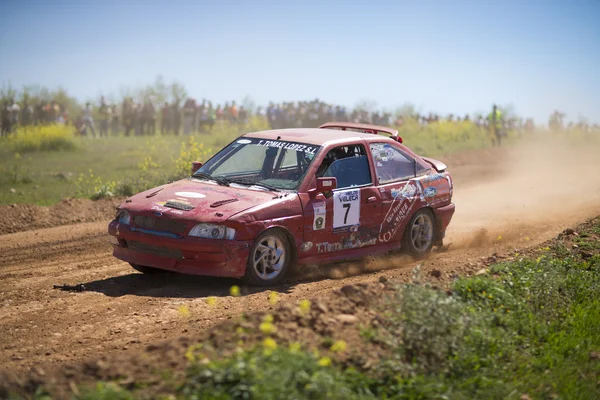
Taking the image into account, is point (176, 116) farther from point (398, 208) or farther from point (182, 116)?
point (398, 208)

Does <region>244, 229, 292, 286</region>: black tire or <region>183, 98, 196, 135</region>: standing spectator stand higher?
<region>183, 98, 196, 135</region>: standing spectator

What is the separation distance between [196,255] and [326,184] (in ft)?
5.70

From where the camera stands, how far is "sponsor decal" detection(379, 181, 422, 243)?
10.5 m

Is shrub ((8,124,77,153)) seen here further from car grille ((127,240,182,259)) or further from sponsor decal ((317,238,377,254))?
sponsor decal ((317,238,377,254))

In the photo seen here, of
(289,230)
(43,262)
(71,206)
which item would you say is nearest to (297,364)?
(289,230)

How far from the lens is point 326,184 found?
376 inches

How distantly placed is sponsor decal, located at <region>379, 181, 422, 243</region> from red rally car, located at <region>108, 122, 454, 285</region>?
15 millimetres

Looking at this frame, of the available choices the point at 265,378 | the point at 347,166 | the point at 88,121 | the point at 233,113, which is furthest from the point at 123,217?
the point at 233,113

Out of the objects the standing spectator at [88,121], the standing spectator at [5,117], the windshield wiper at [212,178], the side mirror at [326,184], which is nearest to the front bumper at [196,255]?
the side mirror at [326,184]

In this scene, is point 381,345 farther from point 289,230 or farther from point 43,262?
point 43,262

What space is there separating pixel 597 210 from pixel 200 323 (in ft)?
34.2

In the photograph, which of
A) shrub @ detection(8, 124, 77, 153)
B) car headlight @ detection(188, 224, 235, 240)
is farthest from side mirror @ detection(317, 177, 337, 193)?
shrub @ detection(8, 124, 77, 153)

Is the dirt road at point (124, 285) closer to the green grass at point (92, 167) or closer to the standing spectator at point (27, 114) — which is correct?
the green grass at point (92, 167)

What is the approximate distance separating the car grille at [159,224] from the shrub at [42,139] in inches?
787
